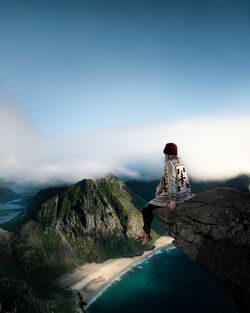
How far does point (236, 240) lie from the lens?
18812 mm

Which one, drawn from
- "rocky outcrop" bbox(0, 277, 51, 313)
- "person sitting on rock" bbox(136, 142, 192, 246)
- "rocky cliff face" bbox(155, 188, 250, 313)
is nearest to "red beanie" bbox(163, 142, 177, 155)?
"person sitting on rock" bbox(136, 142, 192, 246)

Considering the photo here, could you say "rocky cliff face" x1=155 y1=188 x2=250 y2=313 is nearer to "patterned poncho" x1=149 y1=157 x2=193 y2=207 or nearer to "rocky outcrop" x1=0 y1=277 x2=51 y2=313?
"patterned poncho" x1=149 y1=157 x2=193 y2=207

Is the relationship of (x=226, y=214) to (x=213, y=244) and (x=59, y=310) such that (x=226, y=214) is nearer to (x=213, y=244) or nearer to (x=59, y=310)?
→ (x=213, y=244)

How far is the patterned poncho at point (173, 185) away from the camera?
21.2 m

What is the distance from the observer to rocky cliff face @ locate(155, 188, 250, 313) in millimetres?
18516

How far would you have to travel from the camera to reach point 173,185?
2111cm

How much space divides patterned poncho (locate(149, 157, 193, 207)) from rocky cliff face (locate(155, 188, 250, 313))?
115cm

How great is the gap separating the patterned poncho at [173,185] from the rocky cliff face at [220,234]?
1148 millimetres

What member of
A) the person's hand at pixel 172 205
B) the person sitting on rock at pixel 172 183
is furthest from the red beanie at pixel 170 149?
the person's hand at pixel 172 205

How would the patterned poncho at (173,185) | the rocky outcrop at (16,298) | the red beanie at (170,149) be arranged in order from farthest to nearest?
the rocky outcrop at (16,298) < the red beanie at (170,149) < the patterned poncho at (173,185)

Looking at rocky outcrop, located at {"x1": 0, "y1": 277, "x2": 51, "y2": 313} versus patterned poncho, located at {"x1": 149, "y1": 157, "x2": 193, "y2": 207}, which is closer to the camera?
patterned poncho, located at {"x1": 149, "y1": 157, "x2": 193, "y2": 207}

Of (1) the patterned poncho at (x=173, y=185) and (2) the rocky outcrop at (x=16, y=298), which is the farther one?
(2) the rocky outcrop at (x=16, y=298)

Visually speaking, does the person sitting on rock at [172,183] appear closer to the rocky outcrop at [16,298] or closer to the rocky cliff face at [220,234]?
the rocky cliff face at [220,234]

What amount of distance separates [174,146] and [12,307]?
155 meters
